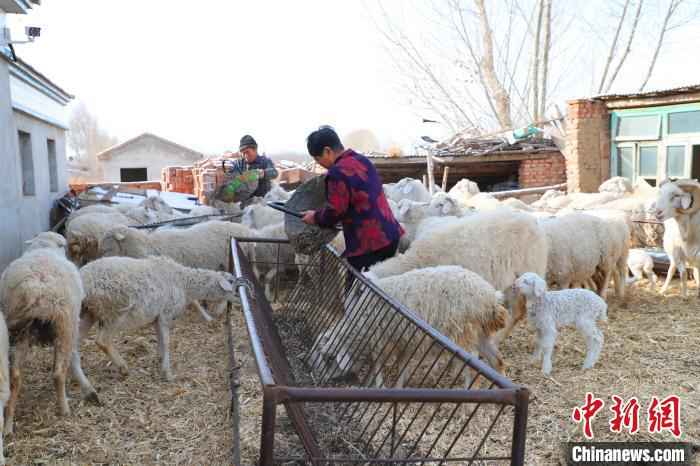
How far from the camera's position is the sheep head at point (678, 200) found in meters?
7.36

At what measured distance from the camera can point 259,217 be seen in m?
8.96

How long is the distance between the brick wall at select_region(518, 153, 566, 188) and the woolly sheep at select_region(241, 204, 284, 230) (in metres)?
9.64

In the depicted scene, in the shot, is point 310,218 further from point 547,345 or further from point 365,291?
point 547,345

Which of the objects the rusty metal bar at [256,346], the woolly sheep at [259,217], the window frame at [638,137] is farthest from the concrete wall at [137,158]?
Result: the rusty metal bar at [256,346]

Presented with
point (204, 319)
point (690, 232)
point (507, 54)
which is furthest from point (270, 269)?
point (507, 54)

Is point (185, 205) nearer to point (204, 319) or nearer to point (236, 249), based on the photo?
point (204, 319)

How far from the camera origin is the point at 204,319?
687 centimetres

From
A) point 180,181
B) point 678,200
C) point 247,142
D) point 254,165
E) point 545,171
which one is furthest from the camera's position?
point 180,181

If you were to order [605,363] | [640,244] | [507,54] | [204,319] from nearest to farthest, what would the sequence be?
1. [605,363]
2. [204,319]
3. [640,244]
4. [507,54]

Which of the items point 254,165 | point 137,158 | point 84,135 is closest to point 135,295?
point 254,165

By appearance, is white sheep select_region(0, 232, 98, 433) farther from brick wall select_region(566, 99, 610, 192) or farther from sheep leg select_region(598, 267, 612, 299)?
brick wall select_region(566, 99, 610, 192)

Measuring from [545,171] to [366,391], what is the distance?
1561cm

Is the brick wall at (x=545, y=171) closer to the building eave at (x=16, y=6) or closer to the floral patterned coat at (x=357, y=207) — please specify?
the floral patterned coat at (x=357, y=207)

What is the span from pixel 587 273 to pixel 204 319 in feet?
14.7
